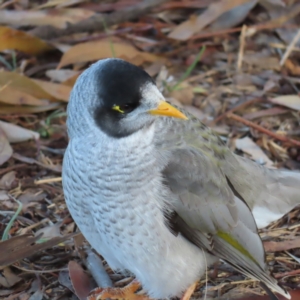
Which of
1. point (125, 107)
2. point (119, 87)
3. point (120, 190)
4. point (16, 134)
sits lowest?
point (16, 134)

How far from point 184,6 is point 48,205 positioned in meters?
2.77

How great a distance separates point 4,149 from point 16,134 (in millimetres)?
225

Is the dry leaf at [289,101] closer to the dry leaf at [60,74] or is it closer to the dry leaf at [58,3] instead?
the dry leaf at [60,74]

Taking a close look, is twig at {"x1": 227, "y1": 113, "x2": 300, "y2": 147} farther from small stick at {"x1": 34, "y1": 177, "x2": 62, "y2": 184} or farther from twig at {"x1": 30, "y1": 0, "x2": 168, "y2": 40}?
twig at {"x1": 30, "y1": 0, "x2": 168, "y2": 40}

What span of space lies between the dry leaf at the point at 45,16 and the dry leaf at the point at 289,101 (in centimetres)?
196

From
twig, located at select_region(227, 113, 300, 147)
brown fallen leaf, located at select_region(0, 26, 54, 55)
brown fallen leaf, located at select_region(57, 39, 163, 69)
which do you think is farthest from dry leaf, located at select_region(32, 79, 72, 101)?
twig, located at select_region(227, 113, 300, 147)

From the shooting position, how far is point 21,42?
5.79 m

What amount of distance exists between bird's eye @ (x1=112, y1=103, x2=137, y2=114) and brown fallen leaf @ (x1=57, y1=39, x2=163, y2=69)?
7.56ft

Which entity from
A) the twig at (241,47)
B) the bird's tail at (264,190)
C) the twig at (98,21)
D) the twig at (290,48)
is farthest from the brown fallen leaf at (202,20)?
the bird's tail at (264,190)

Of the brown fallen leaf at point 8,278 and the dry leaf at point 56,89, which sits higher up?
the dry leaf at point 56,89

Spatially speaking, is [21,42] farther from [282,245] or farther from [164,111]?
[282,245]

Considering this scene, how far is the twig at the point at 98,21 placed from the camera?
19.8 feet

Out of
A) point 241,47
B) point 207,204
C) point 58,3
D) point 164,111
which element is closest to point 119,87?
point 164,111

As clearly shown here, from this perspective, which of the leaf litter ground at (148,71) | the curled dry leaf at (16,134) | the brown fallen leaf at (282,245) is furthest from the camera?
the curled dry leaf at (16,134)
